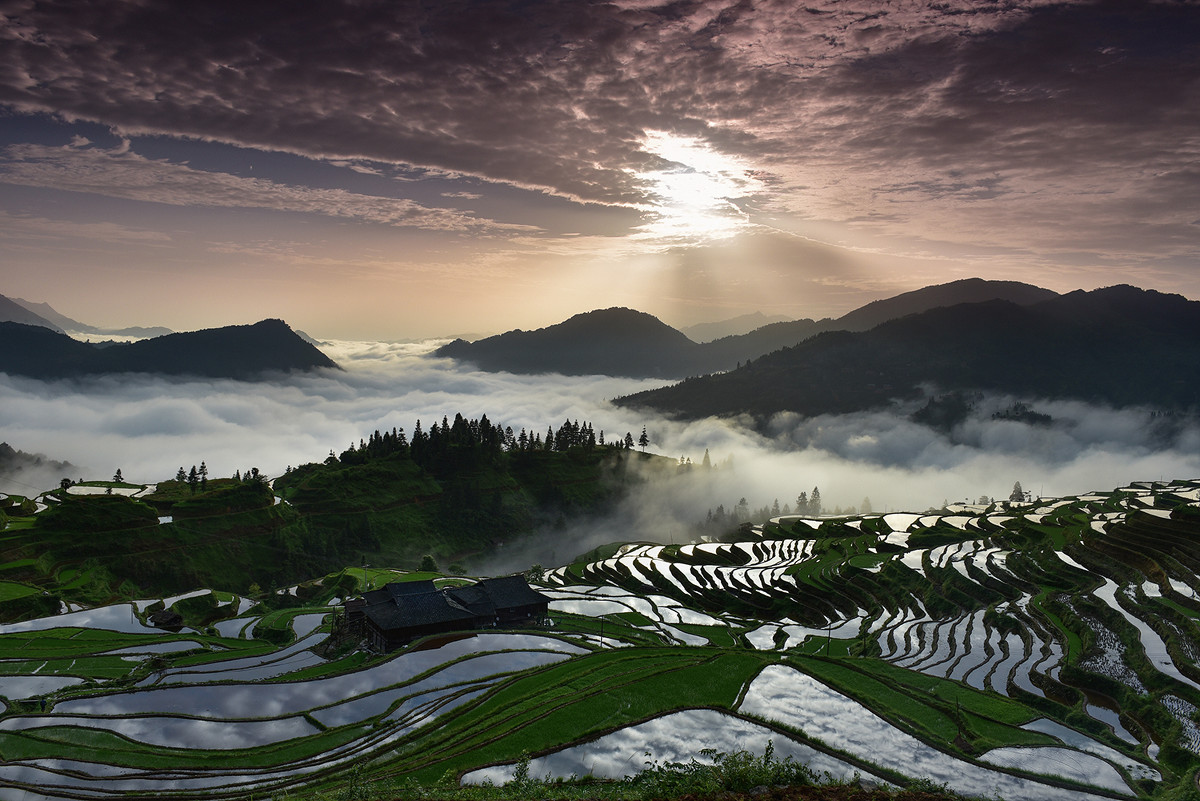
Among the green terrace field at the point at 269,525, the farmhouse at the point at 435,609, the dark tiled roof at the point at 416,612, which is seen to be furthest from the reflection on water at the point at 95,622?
the dark tiled roof at the point at 416,612

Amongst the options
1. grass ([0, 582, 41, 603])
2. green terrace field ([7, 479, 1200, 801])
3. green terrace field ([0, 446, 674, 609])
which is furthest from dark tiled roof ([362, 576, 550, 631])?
green terrace field ([0, 446, 674, 609])

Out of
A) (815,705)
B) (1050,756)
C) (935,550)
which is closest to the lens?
(1050,756)

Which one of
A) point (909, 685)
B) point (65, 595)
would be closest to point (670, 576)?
point (909, 685)

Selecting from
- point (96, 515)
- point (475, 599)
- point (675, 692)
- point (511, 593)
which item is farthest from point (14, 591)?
point (675, 692)

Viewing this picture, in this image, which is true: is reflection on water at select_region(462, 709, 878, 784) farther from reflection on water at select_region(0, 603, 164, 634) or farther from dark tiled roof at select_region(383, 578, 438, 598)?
reflection on water at select_region(0, 603, 164, 634)

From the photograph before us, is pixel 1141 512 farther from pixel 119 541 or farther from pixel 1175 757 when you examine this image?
pixel 119 541
